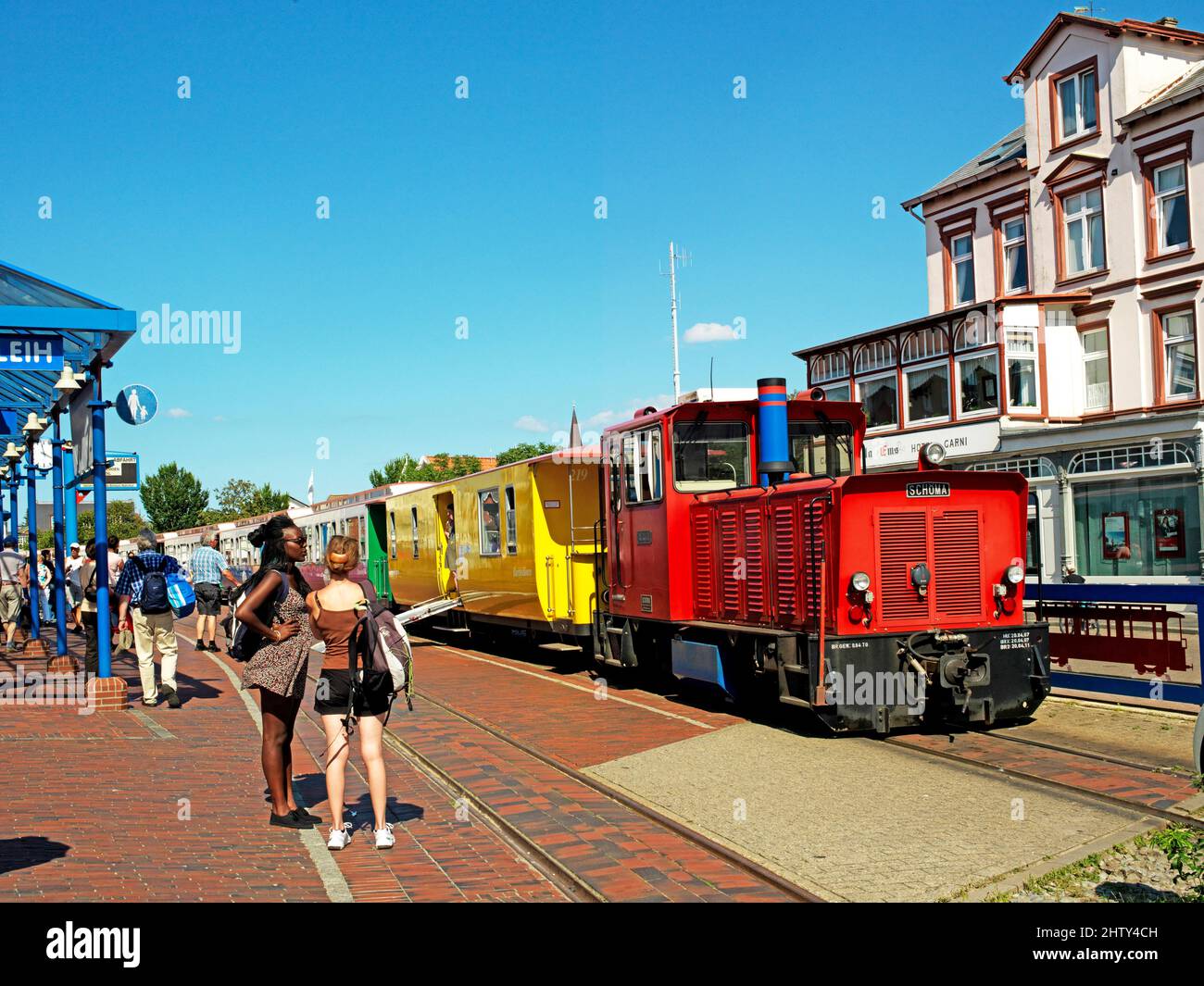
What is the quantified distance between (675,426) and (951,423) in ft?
64.7

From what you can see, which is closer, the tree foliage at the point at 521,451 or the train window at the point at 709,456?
the train window at the point at 709,456

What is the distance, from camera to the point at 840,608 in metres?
9.95

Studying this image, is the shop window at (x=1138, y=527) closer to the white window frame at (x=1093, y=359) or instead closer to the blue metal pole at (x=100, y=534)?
the white window frame at (x=1093, y=359)

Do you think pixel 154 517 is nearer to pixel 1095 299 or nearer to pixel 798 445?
pixel 1095 299

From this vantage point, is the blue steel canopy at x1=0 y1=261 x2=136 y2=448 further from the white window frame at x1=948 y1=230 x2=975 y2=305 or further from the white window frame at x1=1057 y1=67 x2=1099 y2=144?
the white window frame at x1=948 y1=230 x2=975 y2=305

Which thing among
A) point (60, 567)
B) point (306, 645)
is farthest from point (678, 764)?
point (60, 567)

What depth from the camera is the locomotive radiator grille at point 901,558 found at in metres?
10.1

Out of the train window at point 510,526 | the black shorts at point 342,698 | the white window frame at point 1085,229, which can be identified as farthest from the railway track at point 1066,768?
the white window frame at point 1085,229

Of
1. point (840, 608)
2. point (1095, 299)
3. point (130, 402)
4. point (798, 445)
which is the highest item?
point (1095, 299)

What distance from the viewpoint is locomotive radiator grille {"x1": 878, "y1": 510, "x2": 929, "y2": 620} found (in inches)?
397

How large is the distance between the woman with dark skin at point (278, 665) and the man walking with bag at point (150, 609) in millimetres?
5272

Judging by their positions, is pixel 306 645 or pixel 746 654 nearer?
pixel 306 645

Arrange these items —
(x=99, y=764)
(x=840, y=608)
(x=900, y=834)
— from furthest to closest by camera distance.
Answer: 1. (x=840, y=608)
2. (x=99, y=764)
3. (x=900, y=834)
